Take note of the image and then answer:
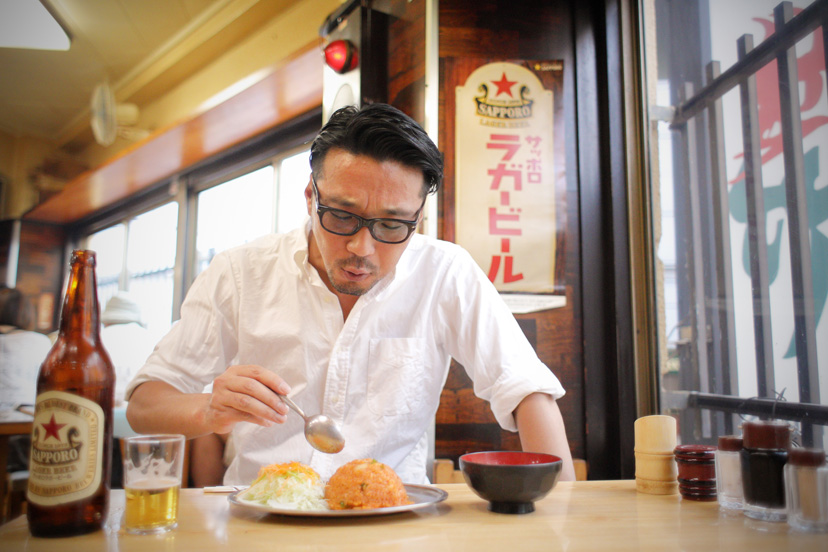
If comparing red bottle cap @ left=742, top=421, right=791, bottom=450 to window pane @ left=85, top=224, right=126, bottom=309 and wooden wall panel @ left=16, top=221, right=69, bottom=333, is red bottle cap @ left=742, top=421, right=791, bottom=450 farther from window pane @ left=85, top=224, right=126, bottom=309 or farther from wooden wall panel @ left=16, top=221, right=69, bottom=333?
wooden wall panel @ left=16, top=221, right=69, bottom=333

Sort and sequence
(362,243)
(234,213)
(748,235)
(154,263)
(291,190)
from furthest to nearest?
(154,263) < (234,213) < (291,190) < (748,235) < (362,243)

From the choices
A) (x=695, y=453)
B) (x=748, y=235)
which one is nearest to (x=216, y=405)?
(x=695, y=453)

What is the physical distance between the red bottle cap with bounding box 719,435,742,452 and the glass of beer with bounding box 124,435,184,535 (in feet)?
2.69

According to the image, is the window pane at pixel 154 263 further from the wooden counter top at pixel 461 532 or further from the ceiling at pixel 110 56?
the wooden counter top at pixel 461 532

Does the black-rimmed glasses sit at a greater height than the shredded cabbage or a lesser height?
greater

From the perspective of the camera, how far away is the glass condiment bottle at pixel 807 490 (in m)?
0.73

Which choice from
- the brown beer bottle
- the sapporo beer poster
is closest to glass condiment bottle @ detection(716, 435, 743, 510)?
the brown beer bottle

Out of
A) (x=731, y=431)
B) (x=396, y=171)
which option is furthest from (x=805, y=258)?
(x=396, y=171)

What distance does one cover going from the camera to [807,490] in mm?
745

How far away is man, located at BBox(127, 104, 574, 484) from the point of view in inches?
52.0

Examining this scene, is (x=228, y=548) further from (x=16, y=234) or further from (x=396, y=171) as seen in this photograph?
(x=16, y=234)

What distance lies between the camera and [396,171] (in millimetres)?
1343

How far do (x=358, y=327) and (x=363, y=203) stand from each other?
0.40m

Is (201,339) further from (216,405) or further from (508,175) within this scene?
(508,175)
